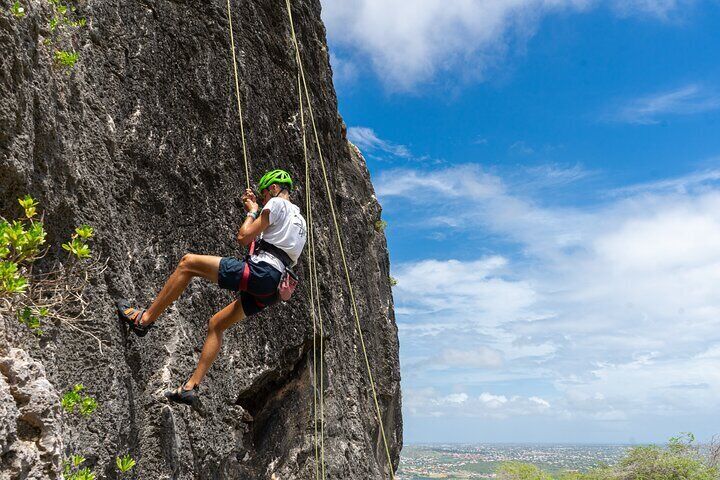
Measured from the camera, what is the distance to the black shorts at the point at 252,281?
17.0 ft

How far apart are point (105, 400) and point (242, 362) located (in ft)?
7.46

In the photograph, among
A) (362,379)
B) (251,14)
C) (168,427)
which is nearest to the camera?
(168,427)

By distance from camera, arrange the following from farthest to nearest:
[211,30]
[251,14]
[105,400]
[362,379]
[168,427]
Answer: [362,379], [251,14], [211,30], [168,427], [105,400]

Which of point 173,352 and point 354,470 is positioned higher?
point 173,352

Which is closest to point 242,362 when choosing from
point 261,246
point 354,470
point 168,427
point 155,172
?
point 168,427

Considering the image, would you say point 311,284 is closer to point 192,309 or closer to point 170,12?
point 192,309

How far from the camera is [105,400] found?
4727 millimetres

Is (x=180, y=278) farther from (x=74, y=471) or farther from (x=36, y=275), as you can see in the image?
(x=74, y=471)

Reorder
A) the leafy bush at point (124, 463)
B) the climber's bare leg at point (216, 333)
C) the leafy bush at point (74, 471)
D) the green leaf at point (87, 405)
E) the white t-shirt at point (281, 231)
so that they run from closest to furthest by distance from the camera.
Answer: the leafy bush at point (74, 471), the green leaf at point (87, 405), the leafy bush at point (124, 463), the climber's bare leg at point (216, 333), the white t-shirt at point (281, 231)

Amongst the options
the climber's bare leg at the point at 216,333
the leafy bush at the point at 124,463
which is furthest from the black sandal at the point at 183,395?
the leafy bush at the point at 124,463

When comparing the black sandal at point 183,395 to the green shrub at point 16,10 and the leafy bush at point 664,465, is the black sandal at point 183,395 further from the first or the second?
the leafy bush at point 664,465

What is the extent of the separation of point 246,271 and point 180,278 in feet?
1.95

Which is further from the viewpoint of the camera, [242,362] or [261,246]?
[242,362]

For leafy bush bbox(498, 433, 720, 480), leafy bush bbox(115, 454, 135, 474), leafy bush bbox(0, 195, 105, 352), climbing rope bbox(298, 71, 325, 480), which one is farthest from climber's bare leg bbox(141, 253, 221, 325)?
leafy bush bbox(498, 433, 720, 480)
